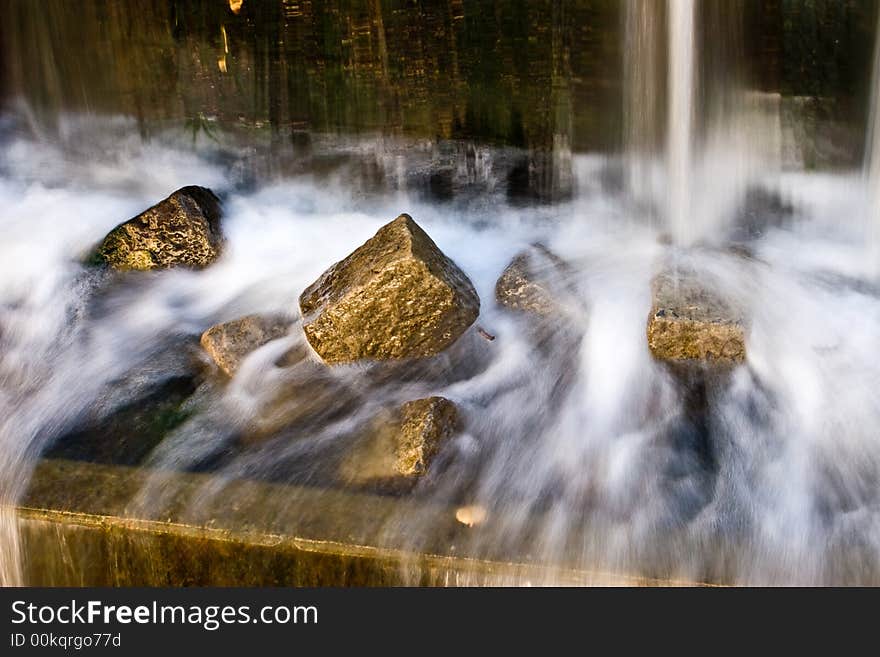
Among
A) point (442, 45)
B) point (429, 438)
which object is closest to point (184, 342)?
point (429, 438)

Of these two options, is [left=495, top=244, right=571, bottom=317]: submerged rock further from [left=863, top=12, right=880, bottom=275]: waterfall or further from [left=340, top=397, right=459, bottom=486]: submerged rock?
[left=863, top=12, right=880, bottom=275]: waterfall

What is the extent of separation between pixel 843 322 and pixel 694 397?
2.73ft

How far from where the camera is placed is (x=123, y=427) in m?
3.46

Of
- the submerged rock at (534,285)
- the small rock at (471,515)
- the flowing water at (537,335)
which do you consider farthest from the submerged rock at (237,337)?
the small rock at (471,515)

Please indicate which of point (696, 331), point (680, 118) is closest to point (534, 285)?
point (696, 331)

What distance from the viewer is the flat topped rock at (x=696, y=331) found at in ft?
11.9

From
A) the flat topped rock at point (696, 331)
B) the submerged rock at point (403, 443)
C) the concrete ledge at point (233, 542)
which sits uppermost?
the flat topped rock at point (696, 331)

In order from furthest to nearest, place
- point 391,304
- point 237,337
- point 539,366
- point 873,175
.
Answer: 1. point 873,175
2. point 237,337
3. point 539,366
4. point 391,304

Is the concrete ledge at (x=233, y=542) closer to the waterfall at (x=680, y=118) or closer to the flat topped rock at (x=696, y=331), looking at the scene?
the flat topped rock at (x=696, y=331)

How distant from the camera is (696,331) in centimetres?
364

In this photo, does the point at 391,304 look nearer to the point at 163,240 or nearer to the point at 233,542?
the point at 233,542

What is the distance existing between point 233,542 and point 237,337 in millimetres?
1151

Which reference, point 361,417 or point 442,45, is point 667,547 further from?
point 442,45

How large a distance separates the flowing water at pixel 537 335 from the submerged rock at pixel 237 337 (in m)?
0.07
